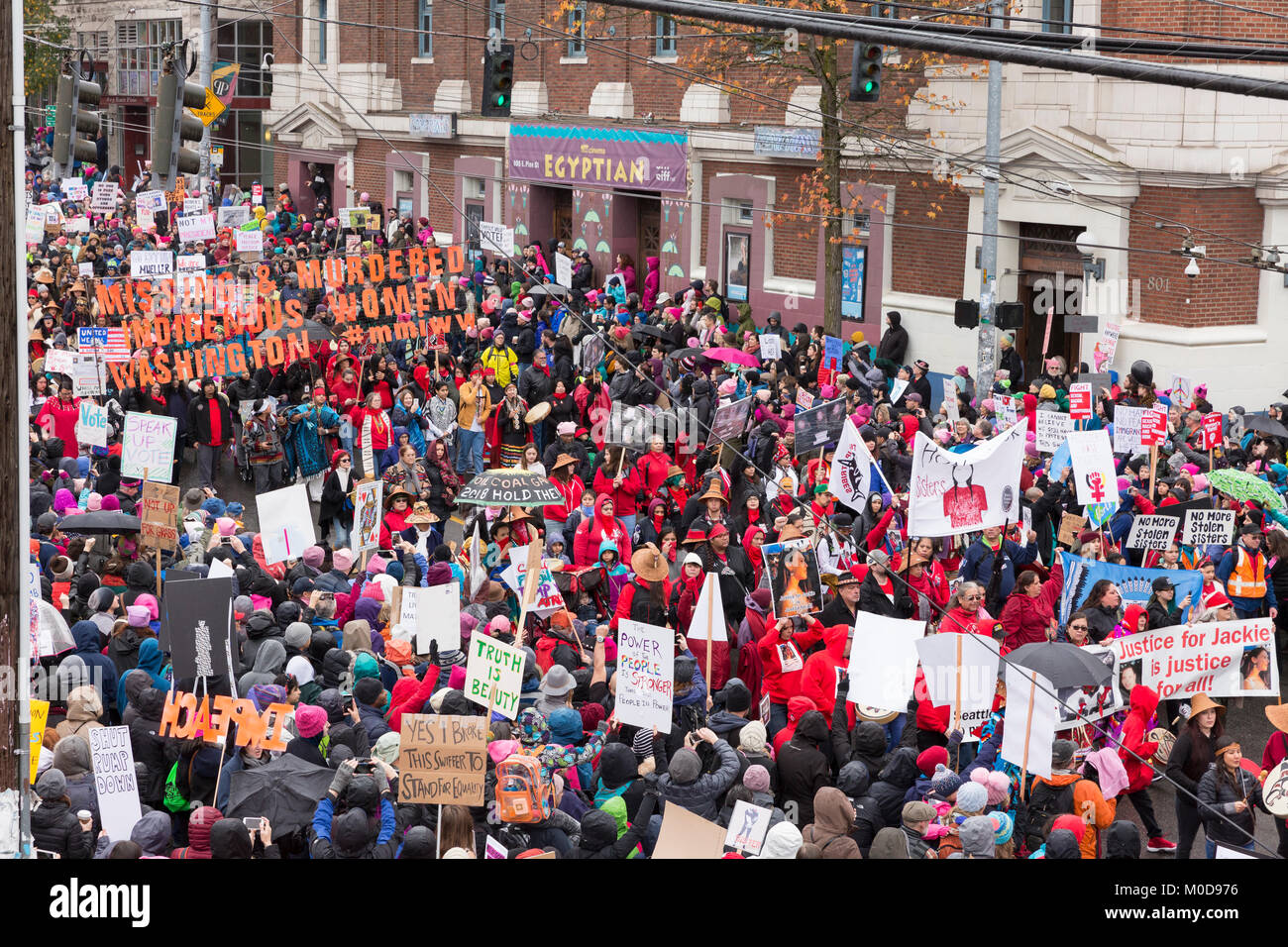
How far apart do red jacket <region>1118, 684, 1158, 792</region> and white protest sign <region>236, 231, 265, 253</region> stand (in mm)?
22270

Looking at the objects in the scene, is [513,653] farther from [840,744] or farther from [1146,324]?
[1146,324]

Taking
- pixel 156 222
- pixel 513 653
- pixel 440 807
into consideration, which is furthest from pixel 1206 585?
pixel 156 222

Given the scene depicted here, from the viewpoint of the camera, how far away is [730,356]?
804 inches

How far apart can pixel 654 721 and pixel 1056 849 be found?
2.37 metres

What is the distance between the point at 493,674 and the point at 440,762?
37.1 inches

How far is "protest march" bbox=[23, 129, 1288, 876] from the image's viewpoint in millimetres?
8211

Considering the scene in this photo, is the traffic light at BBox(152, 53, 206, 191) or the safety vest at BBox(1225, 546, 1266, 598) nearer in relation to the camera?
the safety vest at BBox(1225, 546, 1266, 598)

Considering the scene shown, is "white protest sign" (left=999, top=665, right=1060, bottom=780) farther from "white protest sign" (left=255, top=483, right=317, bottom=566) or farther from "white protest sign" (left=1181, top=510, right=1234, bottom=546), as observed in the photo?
"white protest sign" (left=255, top=483, right=317, bottom=566)

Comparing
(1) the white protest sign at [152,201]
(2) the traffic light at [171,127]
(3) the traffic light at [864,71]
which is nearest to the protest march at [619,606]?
(2) the traffic light at [171,127]

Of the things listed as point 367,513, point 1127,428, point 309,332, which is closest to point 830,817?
point 367,513

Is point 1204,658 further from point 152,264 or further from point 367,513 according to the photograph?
point 152,264

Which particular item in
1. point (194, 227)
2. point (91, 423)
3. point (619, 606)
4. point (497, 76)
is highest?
point (497, 76)

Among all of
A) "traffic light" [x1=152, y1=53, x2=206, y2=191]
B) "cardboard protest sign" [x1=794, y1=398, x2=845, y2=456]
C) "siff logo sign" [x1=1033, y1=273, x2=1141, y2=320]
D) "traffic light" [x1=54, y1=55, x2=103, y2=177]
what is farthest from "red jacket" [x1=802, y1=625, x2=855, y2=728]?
"siff logo sign" [x1=1033, y1=273, x2=1141, y2=320]
